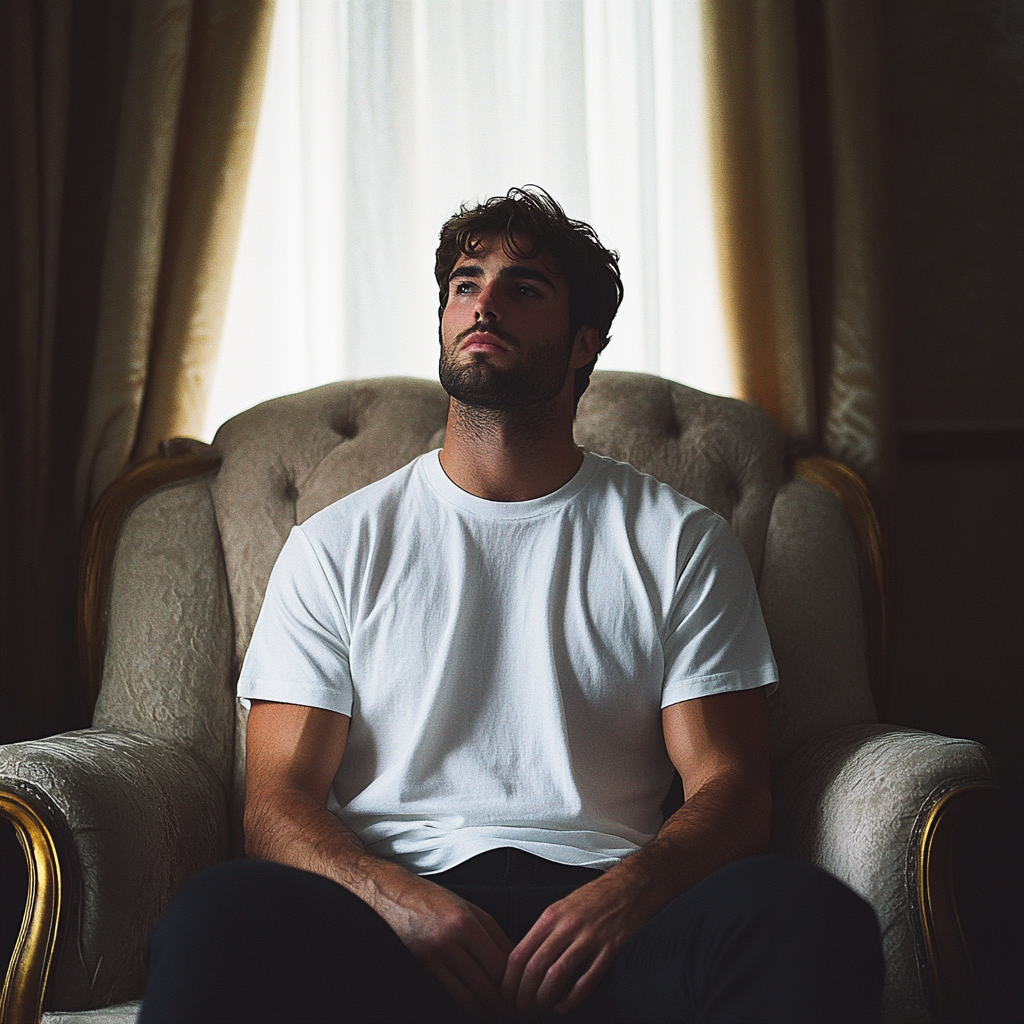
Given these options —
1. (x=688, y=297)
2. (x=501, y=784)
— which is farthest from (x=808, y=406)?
(x=501, y=784)

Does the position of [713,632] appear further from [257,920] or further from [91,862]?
[91,862]

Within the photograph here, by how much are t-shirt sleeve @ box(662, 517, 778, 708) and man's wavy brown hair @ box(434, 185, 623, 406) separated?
1.16ft

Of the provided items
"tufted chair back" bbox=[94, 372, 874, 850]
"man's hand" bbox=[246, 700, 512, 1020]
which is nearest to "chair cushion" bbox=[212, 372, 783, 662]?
"tufted chair back" bbox=[94, 372, 874, 850]

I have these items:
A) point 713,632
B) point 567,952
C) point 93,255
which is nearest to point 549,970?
point 567,952

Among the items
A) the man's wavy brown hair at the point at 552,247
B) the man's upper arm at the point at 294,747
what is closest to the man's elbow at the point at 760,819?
the man's upper arm at the point at 294,747

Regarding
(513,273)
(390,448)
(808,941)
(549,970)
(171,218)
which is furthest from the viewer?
(171,218)

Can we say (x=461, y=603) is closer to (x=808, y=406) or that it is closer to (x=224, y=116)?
(x=808, y=406)

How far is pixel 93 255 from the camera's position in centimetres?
191

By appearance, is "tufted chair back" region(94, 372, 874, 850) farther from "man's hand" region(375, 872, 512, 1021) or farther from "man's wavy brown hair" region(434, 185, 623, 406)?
"man's hand" region(375, 872, 512, 1021)

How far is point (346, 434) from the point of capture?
1741 millimetres

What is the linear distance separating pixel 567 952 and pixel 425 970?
148 mm

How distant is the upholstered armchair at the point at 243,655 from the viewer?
1.12 m

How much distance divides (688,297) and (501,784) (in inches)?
44.9

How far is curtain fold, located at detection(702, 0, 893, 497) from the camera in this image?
190 cm
